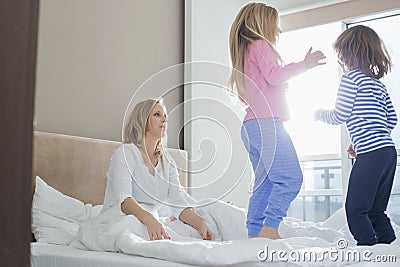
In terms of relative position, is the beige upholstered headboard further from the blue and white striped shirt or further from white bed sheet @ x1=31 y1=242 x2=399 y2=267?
the blue and white striped shirt

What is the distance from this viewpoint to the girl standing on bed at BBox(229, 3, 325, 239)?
6.31 feet

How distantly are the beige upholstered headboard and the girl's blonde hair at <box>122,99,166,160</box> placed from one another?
354mm

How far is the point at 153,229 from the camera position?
184cm

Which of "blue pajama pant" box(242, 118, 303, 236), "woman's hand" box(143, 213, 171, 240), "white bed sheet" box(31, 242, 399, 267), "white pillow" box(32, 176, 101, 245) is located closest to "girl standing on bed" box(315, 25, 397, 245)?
"blue pajama pant" box(242, 118, 303, 236)

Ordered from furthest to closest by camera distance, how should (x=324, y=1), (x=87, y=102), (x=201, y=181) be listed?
(x=324, y=1)
(x=201, y=181)
(x=87, y=102)

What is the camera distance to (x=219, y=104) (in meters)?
3.36

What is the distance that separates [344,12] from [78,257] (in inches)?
101

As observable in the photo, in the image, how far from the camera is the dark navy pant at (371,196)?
1.88 meters

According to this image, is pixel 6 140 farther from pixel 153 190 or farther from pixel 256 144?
pixel 153 190

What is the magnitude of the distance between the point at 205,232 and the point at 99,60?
4.16ft

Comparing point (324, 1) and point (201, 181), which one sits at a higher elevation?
point (324, 1)

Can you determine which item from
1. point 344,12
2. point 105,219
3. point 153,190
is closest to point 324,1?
point 344,12

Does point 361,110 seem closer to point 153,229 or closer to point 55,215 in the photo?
point 153,229

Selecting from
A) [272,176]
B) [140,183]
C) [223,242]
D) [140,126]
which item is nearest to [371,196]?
[272,176]
